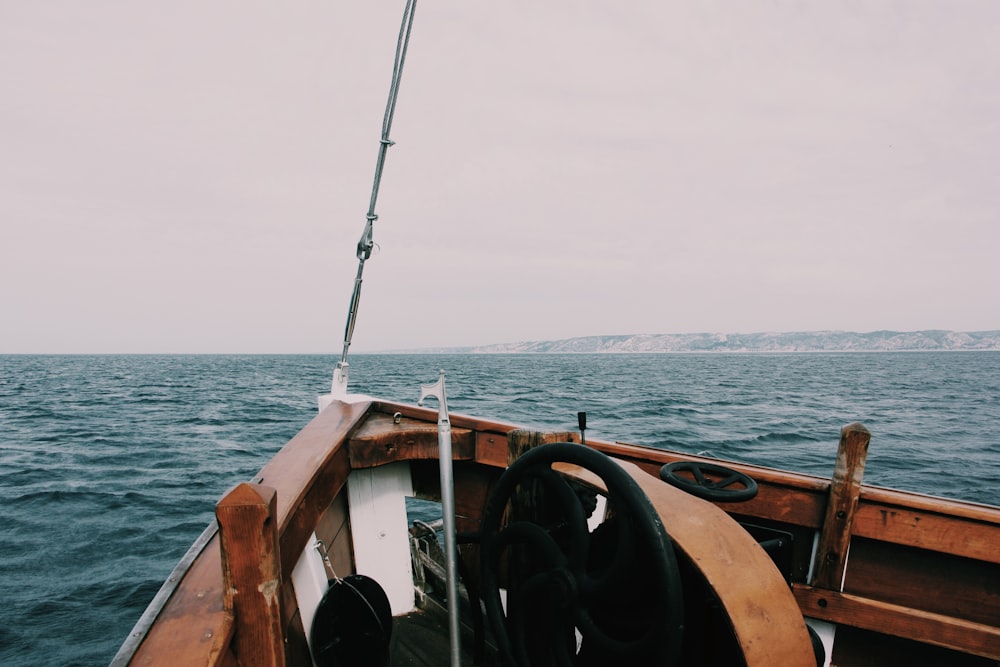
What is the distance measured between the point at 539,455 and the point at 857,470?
1616 millimetres

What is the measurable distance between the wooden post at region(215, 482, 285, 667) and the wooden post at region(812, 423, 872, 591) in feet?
7.51

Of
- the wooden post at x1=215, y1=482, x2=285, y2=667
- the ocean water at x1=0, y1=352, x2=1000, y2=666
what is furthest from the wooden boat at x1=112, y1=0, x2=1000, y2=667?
the ocean water at x1=0, y1=352, x2=1000, y2=666

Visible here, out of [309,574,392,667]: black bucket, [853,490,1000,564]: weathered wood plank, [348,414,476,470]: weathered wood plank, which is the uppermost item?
[853,490,1000,564]: weathered wood plank

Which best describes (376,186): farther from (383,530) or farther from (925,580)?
(925,580)

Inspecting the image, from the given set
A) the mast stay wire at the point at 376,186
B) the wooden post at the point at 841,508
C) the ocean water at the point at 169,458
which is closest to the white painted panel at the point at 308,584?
the mast stay wire at the point at 376,186

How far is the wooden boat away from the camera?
131 centimetres

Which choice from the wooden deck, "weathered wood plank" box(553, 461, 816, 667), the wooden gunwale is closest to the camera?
the wooden gunwale

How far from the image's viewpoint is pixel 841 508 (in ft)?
7.73

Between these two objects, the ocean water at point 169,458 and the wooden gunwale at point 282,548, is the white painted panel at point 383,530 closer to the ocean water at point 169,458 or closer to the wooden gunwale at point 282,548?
the wooden gunwale at point 282,548

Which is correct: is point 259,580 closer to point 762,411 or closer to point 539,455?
point 539,455

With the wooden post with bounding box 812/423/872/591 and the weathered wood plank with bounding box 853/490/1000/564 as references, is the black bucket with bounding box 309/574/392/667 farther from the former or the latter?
the weathered wood plank with bounding box 853/490/1000/564

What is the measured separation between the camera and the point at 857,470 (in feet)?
7.56

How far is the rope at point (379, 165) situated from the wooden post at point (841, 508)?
306 cm

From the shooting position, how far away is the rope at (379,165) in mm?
3176
